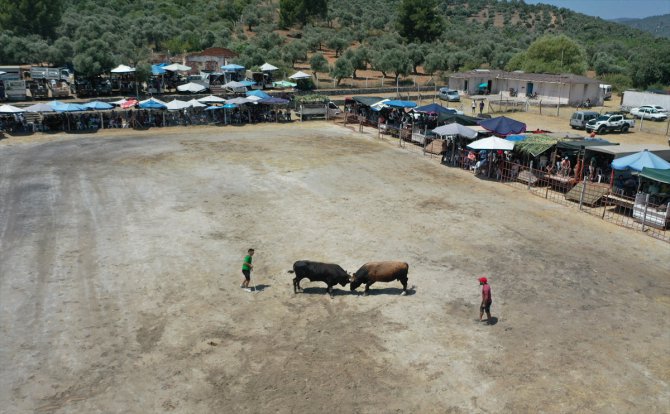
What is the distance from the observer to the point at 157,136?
111ft

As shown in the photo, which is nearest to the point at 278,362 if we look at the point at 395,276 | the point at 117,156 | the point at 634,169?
the point at 395,276

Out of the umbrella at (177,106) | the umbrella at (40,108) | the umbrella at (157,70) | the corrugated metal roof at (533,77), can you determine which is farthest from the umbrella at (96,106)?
the corrugated metal roof at (533,77)

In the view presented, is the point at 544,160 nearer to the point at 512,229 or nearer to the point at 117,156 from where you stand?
the point at 512,229

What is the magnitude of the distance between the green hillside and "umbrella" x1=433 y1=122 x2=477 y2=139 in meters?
29.5

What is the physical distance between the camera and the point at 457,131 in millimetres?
27141

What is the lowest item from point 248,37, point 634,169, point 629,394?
point 629,394

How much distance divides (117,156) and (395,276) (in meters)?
19.5

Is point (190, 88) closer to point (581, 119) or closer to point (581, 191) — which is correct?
point (581, 119)

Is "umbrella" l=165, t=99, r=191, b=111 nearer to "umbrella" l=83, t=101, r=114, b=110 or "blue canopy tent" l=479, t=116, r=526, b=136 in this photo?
"umbrella" l=83, t=101, r=114, b=110

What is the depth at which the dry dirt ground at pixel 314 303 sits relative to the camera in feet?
32.3

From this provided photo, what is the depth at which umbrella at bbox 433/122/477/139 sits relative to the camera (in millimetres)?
26969

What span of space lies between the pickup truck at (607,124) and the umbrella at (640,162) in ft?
57.4

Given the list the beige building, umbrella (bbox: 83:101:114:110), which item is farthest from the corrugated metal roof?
umbrella (bbox: 83:101:114:110)

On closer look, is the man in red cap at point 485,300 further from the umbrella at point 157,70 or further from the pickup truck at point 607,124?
the umbrella at point 157,70
